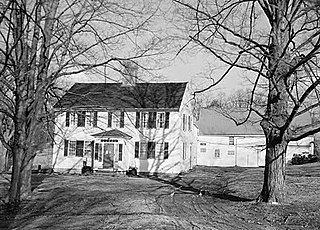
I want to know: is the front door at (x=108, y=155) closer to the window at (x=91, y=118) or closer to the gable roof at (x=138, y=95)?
the window at (x=91, y=118)

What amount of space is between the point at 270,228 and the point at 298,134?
4.18 metres

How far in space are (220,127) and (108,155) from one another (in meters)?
23.6

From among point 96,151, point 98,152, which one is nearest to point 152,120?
point 98,152

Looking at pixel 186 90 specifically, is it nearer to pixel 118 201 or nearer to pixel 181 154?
pixel 181 154

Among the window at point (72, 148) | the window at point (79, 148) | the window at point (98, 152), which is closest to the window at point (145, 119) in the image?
the window at point (98, 152)

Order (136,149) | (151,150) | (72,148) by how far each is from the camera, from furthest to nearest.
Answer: (72,148), (136,149), (151,150)

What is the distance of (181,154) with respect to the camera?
33750 mm

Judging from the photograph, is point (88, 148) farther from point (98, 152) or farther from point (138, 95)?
point (138, 95)

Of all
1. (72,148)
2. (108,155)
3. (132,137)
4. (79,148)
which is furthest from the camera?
(72,148)

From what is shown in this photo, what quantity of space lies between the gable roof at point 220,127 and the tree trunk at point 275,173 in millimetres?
35571

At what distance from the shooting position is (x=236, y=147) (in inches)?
2009

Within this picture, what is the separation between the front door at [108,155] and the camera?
33.2 metres

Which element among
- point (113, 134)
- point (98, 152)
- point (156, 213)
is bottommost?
point (156, 213)

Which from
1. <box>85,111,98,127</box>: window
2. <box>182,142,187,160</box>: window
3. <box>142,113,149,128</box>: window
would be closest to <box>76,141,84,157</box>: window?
<box>85,111,98,127</box>: window
